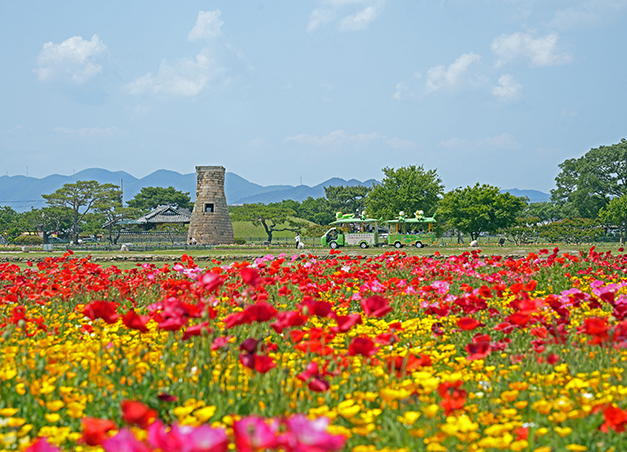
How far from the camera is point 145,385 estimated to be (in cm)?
268

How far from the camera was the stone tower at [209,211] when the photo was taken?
41.1 meters

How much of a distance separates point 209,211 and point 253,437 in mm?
41116

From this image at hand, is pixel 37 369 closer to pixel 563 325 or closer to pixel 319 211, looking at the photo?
pixel 563 325

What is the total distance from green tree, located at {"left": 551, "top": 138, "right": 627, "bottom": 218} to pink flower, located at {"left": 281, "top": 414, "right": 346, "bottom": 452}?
6767 cm

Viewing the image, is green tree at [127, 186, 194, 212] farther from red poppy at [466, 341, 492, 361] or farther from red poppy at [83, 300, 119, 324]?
red poppy at [466, 341, 492, 361]

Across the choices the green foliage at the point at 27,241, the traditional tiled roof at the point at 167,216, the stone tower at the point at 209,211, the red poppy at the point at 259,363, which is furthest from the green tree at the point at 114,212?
the red poppy at the point at 259,363

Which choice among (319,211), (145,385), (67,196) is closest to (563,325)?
(145,385)

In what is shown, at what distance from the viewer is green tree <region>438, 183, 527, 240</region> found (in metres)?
36.1

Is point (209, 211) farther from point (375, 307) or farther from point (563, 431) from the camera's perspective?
point (563, 431)

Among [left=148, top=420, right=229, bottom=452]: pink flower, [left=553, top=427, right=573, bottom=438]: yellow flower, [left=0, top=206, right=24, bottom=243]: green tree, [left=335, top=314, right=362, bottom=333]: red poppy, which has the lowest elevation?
[left=553, top=427, right=573, bottom=438]: yellow flower

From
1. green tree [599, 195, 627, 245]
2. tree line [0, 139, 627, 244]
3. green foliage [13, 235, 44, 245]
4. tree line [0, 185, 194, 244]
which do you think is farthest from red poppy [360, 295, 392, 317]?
green foliage [13, 235, 44, 245]

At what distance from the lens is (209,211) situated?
135 ft

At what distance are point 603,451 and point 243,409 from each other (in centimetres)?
175

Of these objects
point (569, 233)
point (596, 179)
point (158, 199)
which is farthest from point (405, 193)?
point (158, 199)
